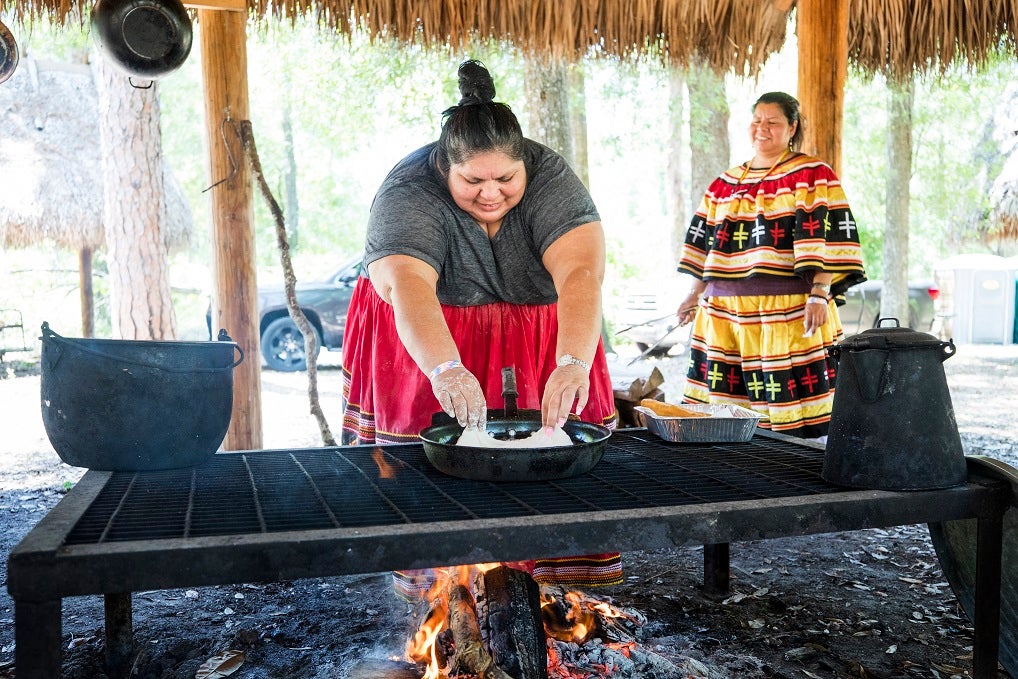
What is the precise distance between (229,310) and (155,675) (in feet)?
7.01

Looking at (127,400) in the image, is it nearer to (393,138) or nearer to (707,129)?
(707,129)

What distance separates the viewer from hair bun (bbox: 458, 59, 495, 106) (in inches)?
97.7

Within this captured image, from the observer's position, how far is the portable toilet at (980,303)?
14.8 metres

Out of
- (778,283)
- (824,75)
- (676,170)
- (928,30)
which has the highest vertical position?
(676,170)

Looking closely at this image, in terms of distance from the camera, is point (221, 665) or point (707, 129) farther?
point (707, 129)

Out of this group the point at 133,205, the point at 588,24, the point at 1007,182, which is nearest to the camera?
the point at 588,24

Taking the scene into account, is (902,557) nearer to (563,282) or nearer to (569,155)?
(563,282)

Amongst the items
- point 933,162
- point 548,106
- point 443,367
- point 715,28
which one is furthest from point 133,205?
point 933,162

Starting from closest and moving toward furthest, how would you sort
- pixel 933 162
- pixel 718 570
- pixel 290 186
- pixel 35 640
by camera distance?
pixel 35 640
pixel 718 570
pixel 933 162
pixel 290 186

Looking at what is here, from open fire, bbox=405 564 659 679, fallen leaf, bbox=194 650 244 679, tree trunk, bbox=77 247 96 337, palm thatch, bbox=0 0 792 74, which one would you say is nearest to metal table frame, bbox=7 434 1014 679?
open fire, bbox=405 564 659 679

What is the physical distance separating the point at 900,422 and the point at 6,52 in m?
4.56

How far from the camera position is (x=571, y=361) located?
7.23 ft

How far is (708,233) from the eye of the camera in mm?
4406

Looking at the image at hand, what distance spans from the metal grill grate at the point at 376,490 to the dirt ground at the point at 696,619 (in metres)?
0.58
